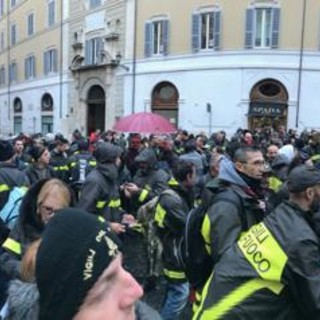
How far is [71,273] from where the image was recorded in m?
1.50

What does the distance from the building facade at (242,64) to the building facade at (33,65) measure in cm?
1142

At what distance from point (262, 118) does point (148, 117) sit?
1242 cm

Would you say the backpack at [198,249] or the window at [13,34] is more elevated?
the window at [13,34]

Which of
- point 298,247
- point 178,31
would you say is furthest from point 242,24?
point 298,247

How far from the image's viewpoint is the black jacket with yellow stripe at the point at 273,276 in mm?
2639

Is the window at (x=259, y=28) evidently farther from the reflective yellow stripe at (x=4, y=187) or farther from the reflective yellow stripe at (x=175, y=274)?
the reflective yellow stripe at (x=4, y=187)

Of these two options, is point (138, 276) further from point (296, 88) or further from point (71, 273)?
point (296, 88)

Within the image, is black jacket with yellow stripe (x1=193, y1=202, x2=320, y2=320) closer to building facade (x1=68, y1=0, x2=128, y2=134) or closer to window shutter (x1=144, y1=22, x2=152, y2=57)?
window shutter (x1=144, y1=22, x2=152, y2=57)

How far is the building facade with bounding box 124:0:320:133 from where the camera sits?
2703 centimetres

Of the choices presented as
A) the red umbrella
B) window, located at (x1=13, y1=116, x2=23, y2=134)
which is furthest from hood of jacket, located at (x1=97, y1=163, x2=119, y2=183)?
window, located at (x1=13, y1=116, x2=23, y2=134)

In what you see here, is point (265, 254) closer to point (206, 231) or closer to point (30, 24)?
point (206, 231)

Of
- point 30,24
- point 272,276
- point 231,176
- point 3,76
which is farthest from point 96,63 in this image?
point 272,276

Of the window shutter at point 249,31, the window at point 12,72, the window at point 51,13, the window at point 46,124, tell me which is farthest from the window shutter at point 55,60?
the window shutter at point 249,31

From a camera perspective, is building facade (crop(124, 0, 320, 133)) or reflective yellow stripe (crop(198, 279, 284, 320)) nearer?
reflective yellow stripe (crop(198, 279, 284, 320))
